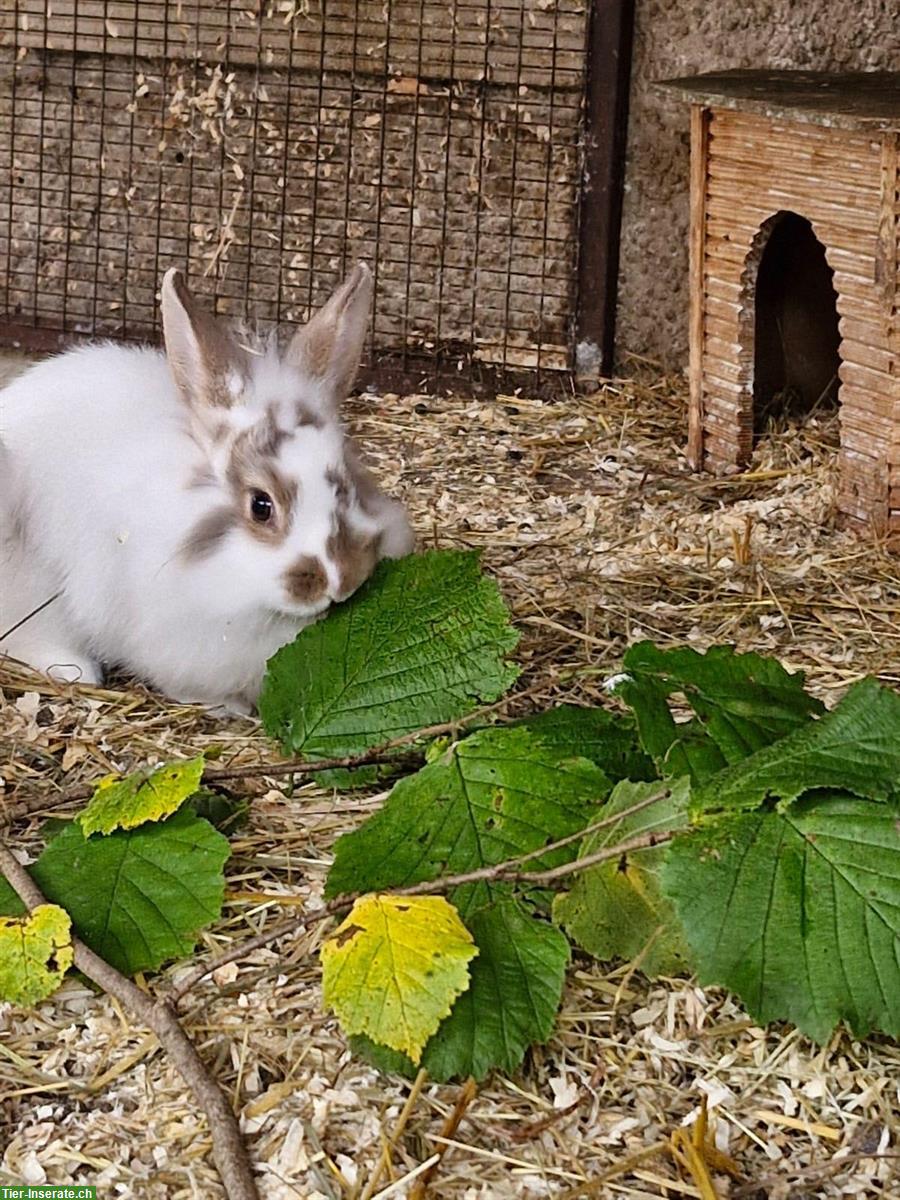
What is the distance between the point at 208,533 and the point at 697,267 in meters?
1.81

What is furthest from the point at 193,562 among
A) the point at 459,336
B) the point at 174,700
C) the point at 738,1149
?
the point at 459,336

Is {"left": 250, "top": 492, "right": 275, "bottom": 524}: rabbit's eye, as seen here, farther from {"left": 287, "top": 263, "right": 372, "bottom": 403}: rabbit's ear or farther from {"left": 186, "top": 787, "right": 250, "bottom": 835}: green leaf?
{"left": 186, "top": 787, "right": 250, "bottom": 835}: green leaf

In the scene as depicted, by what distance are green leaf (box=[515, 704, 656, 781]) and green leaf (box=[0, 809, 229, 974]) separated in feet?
1.57

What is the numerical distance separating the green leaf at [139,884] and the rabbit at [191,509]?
463 millimetres

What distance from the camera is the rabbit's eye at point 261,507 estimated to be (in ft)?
8.38

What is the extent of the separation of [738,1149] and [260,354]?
1575 mm

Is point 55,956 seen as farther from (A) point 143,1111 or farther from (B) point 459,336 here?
(B) point 459,336

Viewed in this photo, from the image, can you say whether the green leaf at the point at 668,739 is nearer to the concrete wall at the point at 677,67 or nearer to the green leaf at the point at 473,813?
the green leaf at the point at 473,813

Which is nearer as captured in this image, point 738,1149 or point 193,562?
point 738,1149

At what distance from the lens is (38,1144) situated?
180cm

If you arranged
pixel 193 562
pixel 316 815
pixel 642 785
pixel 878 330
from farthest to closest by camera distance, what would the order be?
1. pixel 878 330
2. pixel 193 562
3. pixel 316 815
4. pixel 642 785

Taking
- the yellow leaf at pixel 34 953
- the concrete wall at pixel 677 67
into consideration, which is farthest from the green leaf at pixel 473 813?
the concrete wall at pixel 677 67

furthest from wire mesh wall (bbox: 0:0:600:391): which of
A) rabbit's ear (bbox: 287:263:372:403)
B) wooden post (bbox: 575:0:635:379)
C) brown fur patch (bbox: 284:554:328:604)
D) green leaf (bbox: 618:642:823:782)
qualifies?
green leaf (bbox: 618:642:823:782)

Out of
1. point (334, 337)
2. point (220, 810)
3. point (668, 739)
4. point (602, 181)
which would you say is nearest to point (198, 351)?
point (334, 337)
